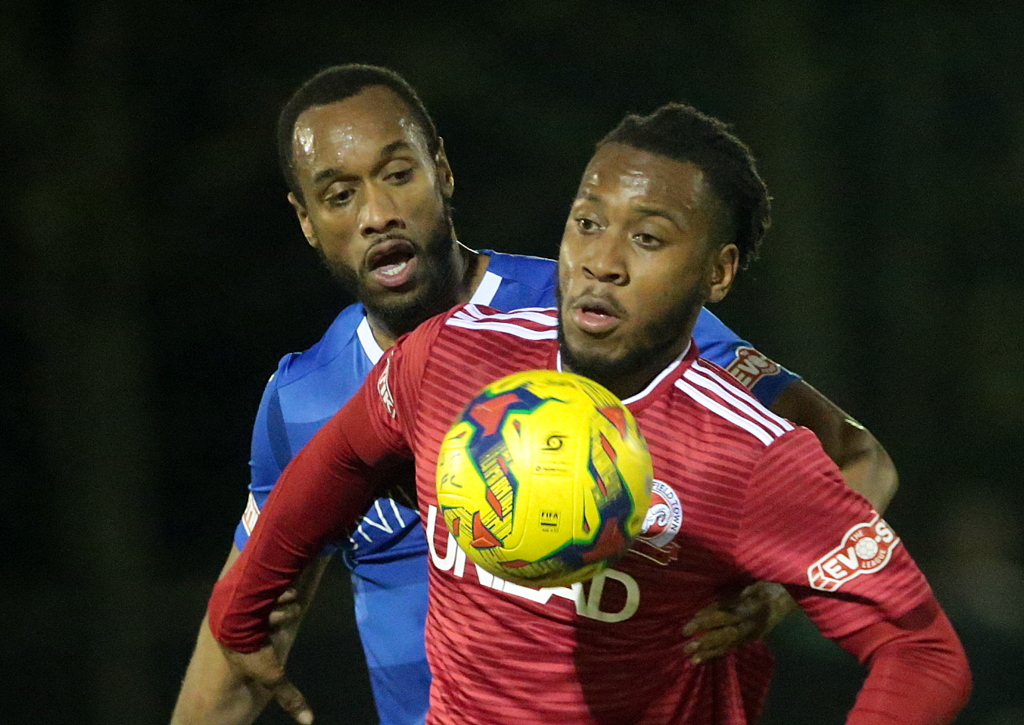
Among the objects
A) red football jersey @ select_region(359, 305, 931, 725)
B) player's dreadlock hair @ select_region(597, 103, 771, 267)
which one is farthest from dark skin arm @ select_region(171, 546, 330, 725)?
player's dreadlock hair @ select_region(597, 103, 771, 267)

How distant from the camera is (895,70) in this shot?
7.70 metres

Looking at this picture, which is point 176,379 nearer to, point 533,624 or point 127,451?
point 127,451

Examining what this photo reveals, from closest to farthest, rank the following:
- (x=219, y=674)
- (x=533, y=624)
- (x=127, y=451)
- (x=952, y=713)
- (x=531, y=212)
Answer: (x=952, y=713) < (x=533, y=624) < (x=219, y=674) < (x=127, y=451) < (x=531, y=212)

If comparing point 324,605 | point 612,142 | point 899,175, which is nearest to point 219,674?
point 612,142

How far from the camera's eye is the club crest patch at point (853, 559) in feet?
7.35

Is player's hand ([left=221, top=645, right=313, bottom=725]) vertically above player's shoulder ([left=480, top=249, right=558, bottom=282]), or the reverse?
player's shoulder ([left=480, top=249, right=558, bottom=282])

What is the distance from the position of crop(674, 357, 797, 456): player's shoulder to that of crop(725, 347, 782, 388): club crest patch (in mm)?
499

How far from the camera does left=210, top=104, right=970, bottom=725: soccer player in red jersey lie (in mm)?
2268

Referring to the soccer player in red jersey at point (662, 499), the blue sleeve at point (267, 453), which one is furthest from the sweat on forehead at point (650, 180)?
the blue sleeve at point (267, 453)

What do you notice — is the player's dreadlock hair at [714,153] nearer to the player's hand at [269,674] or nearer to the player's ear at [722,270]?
the player's ear at [722,270]

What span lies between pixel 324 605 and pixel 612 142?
4772 mm

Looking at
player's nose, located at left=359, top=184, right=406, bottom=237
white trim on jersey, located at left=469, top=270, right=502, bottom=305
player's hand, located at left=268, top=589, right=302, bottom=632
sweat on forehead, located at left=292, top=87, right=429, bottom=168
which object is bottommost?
player's hand, located at left=268, top=589, right=302, bottom=632

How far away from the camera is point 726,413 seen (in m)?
2.36

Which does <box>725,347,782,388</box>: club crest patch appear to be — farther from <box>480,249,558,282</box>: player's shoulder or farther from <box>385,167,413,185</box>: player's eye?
<box>385,167,413,185</box>: player's eye
